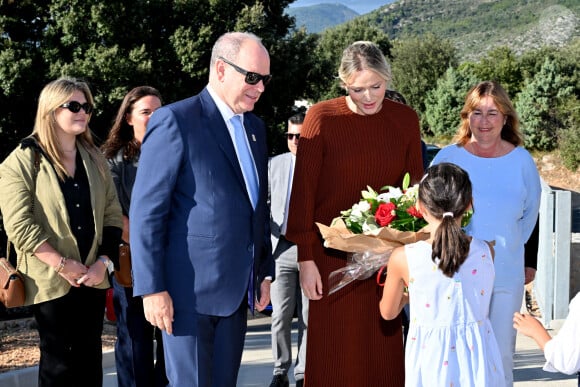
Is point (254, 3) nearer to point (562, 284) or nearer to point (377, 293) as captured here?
point (562, 284)

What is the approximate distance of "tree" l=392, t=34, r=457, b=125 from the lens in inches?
2228

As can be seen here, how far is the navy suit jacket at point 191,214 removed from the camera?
3.60 m

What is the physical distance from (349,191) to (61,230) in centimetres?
172

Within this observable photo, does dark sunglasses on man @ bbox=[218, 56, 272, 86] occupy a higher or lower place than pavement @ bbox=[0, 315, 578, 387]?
higher

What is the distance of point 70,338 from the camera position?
4742mm

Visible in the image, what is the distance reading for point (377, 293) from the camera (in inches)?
183

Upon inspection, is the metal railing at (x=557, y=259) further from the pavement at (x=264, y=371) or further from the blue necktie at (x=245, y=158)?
the blue necktie at (x=245, y=158)

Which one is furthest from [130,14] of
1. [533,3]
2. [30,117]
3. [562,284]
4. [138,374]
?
[533,3]

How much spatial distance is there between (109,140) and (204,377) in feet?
7.84

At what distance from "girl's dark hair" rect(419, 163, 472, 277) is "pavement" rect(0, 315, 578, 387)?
3110mm

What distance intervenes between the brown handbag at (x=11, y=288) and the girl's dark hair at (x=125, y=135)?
1.23 meters

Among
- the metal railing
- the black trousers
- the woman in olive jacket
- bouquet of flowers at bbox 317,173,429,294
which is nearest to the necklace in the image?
bouquet of flowers at bbox 317,173,429,294

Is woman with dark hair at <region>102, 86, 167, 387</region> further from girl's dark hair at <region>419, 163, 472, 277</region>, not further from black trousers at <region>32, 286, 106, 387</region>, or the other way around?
girl's dark hair at <region>419, 163, 472, 277</region>

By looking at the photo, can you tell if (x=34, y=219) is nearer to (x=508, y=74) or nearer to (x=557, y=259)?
(x=557, y=259)
